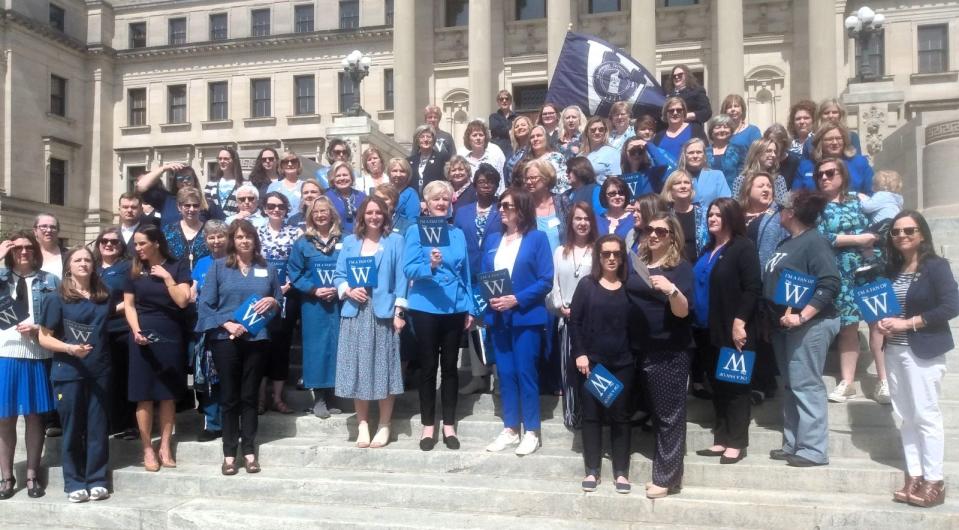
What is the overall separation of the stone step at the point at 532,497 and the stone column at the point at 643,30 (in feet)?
78.9

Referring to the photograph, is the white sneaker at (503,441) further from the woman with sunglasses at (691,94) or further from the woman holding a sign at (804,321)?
the woman with sunglasses at (691,94)

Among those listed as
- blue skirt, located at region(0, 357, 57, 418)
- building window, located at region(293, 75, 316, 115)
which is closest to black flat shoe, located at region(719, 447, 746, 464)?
blue skirt, located at region(0, 357, 57, 418)

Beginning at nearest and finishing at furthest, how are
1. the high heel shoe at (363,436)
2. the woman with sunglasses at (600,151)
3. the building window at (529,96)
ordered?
the high heel shoe at (363,436) → the woman with sunglasses at (600,151) → the building window at (529,96)

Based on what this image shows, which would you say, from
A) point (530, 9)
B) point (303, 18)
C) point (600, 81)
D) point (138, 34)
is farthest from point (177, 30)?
point (600, 81)

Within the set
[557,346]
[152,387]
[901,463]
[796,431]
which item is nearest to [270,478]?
[152,387]

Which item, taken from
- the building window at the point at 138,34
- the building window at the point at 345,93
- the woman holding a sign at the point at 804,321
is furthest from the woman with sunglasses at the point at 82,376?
the building window at the point at 138,34

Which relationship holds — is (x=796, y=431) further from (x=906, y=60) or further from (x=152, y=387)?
(x=906, y=60)

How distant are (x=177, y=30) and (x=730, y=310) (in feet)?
165

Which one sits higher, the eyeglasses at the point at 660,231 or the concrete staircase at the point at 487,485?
the eyeglasses at the point at 660,231

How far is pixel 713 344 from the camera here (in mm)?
5988

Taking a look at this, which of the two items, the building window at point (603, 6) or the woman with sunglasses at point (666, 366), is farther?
the building window at point (603, 6)

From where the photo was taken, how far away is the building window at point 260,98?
45906mm

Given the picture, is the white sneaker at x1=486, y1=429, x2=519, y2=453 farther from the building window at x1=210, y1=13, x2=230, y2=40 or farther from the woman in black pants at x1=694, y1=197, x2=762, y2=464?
the building window at x1=210, y1=13, x2=230, y2=40

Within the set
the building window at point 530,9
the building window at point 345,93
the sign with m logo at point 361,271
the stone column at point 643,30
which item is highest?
the building window at point 530,9
